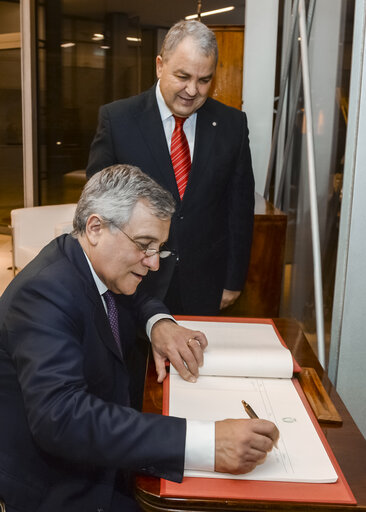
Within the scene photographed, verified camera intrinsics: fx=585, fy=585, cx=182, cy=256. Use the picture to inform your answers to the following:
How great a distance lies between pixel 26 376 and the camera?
A: 1179mm

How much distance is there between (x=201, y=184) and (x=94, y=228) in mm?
1110

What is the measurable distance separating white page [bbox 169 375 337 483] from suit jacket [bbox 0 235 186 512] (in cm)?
13

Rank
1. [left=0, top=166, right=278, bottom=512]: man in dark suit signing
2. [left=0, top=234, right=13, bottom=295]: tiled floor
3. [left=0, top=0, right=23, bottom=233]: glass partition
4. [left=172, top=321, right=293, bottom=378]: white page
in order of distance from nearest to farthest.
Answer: [left=0, top=166, right=278, bottom=512]: man in dark suit signing
[left=172, top=321, right=293, bottom=378]: white page
[left=0, top=234, right=13, bottom=295]: tiled floor
[left=0, top=0, right=23, bottom=233]: glass partition

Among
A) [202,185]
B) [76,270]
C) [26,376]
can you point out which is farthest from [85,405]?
[202,185]

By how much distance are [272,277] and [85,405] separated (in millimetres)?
1994

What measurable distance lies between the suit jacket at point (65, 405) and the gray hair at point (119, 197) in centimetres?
11

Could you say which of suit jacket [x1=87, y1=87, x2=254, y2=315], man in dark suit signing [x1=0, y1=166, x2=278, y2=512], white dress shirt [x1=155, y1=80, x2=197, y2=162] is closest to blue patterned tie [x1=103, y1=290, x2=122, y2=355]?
man in dark suit signing [x1=0, y1=166, x2=278, y2=512]

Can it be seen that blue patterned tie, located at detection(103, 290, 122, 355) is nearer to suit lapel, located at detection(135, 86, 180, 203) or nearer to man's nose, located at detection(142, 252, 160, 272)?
man's nose, located at detection(142, 252, 160, 272)

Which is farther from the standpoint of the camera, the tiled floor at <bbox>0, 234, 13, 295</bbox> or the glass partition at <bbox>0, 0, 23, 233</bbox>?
the glass partition at <bbox>0, 0, 23, 233</bbox>

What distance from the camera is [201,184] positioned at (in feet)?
8.07

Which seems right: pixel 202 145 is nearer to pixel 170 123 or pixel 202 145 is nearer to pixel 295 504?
pixel 170 123

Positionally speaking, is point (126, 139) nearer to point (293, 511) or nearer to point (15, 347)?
point (15, 347)

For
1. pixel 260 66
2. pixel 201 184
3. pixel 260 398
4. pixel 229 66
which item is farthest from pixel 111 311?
pixel 260 66

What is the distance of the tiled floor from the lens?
5.69 meters
